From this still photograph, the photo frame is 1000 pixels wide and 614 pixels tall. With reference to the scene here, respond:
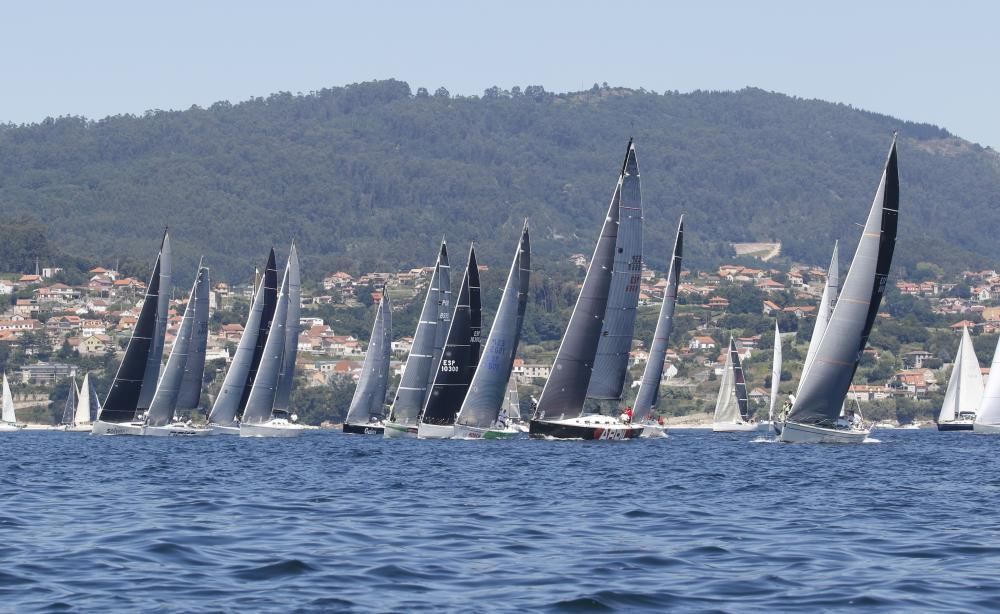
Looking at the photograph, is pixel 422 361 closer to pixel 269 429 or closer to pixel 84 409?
pixel 269 429

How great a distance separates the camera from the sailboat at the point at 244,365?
74688mm

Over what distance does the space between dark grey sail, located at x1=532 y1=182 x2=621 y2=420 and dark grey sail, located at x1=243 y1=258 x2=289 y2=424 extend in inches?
757

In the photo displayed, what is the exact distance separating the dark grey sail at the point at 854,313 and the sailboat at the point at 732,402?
51.5 metres

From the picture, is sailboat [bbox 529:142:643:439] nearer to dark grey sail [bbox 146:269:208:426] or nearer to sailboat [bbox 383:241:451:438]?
sailboat [bbox 383:241:451:438]

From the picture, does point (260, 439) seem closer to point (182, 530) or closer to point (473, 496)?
point (473, 496)

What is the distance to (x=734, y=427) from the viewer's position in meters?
104

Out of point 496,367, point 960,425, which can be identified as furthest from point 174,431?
point 960,425

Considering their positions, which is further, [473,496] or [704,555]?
[473,496]

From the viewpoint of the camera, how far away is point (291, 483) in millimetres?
32719

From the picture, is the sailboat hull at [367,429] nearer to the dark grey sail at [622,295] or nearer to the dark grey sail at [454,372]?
the dark grey sail at [454,372]

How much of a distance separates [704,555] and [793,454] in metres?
27.3

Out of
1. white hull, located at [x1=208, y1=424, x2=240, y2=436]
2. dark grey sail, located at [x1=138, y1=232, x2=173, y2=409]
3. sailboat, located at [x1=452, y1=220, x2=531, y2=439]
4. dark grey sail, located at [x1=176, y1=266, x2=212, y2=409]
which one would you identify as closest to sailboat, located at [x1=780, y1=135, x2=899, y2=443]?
sailboat, located at [x1=452, y1=220, x2=531, y2=439]

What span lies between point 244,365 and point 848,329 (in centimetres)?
3253

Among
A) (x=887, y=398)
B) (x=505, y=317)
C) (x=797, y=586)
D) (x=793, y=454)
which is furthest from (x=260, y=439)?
(x=887, y=398)
